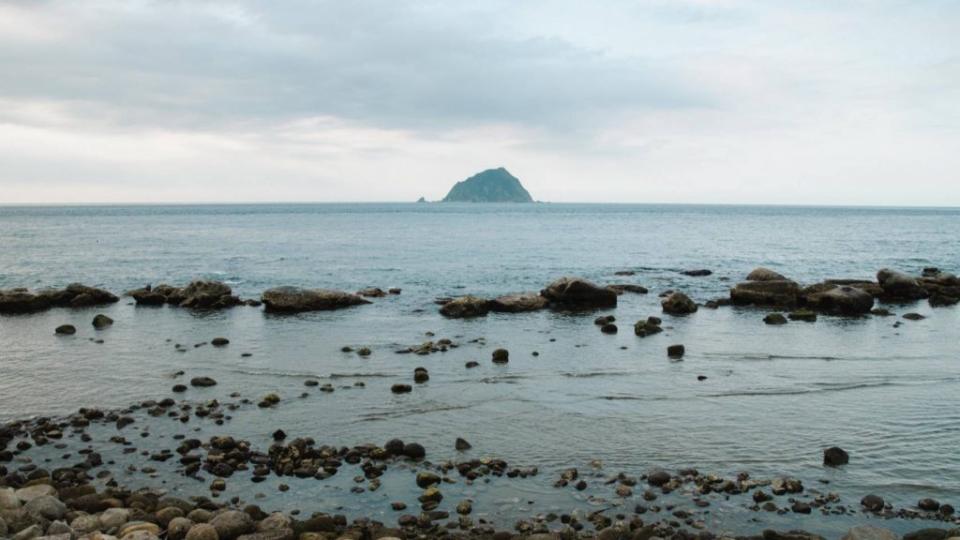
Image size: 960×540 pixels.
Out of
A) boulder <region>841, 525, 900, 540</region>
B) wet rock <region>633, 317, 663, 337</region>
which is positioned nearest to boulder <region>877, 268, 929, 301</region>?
wet rock <region>633, 317, 663, 337</region>

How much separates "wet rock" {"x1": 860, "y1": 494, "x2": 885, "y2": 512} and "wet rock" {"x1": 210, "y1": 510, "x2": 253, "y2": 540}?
1139 centimetres

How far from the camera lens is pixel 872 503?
43.9 ft

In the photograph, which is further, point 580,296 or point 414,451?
point 580,296

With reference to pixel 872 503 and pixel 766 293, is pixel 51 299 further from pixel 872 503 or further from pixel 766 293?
pixel 872 503

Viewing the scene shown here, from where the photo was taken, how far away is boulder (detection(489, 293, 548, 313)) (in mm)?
38062


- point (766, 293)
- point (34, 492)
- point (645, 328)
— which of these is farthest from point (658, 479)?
point (766, 293)

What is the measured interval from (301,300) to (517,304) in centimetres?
A: 1182

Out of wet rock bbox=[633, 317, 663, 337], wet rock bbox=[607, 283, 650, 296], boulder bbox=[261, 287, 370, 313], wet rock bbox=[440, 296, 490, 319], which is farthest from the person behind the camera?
wet rock bbox=[607, 283, 650, 296]

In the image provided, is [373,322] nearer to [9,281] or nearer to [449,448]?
[449,448]

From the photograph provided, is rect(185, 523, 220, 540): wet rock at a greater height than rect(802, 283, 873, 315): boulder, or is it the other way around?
rect(802, 283, 873, 315): boulder

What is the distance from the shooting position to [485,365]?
25422 mm

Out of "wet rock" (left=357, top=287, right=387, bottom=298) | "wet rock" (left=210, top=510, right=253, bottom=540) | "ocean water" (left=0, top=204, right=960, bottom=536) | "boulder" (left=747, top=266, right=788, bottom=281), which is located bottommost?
"ocean water" (left=0, top=204, right=960, bottom=536)

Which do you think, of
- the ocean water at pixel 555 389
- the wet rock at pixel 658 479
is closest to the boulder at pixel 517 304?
the ocean water at pixel 555 389

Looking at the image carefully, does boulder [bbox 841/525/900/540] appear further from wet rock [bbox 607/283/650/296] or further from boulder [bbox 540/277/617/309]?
wet rock [bbox 607/283/650/296]
